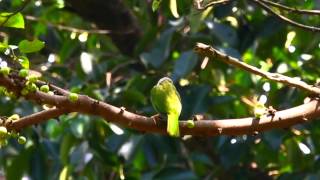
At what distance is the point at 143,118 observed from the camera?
2.95 ft

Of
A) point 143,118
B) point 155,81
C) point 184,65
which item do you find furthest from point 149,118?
point 155,81

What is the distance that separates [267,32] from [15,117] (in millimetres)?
1115

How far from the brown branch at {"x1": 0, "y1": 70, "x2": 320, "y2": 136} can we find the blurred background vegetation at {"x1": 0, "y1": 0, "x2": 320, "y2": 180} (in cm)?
68

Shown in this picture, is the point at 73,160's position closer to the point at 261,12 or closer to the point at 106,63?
the point at 106,63

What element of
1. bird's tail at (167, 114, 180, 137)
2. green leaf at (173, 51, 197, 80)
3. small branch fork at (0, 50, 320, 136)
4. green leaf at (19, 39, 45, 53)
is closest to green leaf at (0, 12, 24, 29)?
green leaf at (19, 39, 45, 53)

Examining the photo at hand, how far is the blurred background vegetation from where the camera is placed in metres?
1.74

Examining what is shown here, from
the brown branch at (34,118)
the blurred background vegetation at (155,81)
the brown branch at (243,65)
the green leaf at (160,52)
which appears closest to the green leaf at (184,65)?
the blurred background vegetation at (155,81)

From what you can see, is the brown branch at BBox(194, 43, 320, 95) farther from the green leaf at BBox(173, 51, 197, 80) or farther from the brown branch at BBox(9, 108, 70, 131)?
the green leaf at BBox(173, 51, 197, 80)

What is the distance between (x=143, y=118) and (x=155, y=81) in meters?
0.95

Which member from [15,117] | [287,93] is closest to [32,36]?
[287,93]

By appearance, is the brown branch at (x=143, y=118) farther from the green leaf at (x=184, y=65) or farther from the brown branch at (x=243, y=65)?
the green leaf at (x=184, y=65)

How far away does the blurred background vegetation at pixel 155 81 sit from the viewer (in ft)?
5.71

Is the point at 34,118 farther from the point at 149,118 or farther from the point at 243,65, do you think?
the point at 243,65

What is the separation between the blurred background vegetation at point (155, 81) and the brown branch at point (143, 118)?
68 centimetres
